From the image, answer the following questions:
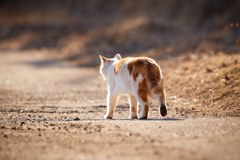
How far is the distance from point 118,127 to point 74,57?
53.3 ft

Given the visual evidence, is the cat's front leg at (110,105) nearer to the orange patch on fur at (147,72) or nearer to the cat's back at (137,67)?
the cat's back at (137,67)

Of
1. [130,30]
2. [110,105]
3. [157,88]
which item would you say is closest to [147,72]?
[157,88]

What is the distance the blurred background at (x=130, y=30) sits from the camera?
18344 mm

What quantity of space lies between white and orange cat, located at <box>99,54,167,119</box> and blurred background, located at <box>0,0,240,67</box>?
9.86 ft

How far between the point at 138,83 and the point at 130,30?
16535 mm

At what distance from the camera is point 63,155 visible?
409 cm

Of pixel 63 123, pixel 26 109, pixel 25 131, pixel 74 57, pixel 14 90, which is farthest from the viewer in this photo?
pixel 74 57

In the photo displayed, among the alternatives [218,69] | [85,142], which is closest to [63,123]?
[85,142]

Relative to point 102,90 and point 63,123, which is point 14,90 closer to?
point 102,90

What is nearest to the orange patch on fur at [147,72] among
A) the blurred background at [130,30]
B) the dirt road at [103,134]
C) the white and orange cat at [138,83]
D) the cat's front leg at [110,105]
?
the white and orange cat at [138,83]

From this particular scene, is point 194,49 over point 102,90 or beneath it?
over

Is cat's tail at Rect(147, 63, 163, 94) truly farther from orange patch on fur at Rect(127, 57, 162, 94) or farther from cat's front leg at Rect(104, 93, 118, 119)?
cat's front leg at Rect(104, 93, 118, 119)

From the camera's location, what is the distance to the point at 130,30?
22.7 meters

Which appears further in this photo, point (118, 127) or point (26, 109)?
point (26, 109)
